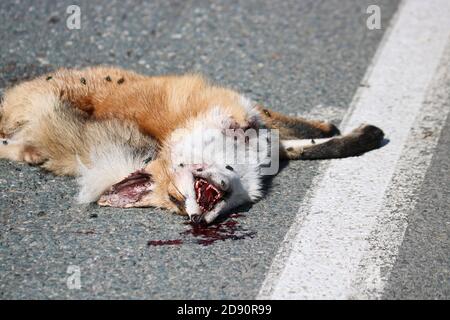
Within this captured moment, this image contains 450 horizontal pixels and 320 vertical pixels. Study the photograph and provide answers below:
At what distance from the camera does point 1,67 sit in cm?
551

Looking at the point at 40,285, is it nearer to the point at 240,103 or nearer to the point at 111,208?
the point at 111,208

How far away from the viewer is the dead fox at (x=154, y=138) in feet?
13.2

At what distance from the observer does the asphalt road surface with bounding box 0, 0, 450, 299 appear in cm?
331

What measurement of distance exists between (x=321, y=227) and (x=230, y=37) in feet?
8.75

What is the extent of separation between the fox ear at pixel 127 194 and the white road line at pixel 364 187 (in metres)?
0.82

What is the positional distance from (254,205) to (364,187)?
611 mm

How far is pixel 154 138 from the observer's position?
4355 millimetres
